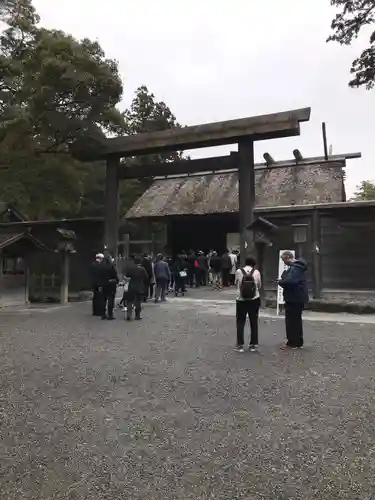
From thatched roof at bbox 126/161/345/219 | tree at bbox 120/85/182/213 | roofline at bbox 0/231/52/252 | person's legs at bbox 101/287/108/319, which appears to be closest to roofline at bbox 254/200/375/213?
person's legs at bbox 101/287/108/319

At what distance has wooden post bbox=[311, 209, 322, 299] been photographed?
14.0 m

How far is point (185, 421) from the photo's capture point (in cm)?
472

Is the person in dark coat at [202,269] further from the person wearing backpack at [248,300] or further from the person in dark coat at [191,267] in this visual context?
the person wearing backpack at [248,300]

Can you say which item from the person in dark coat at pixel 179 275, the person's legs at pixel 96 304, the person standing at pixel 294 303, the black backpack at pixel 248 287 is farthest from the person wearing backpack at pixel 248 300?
the person in dark coat at pixel 179 275

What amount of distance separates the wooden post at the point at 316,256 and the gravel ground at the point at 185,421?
5182mm

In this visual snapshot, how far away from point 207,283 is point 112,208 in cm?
704

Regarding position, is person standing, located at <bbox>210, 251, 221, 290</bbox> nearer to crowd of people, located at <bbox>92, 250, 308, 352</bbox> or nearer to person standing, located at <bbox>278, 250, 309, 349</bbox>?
crowd of people, located at <bbox>92, 250, 308, 352</bbox>

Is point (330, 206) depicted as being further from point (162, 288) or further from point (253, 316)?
point (253, 316)

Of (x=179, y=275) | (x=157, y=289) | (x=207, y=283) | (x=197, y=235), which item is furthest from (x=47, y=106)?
(x=197, y=235)

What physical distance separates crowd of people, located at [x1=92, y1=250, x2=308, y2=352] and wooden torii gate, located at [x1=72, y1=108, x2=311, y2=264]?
99.8 inches

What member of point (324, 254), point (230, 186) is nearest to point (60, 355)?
point (324, 254)

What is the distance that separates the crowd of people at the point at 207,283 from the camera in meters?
8.16

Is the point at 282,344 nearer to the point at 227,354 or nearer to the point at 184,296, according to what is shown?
the point at 227,354

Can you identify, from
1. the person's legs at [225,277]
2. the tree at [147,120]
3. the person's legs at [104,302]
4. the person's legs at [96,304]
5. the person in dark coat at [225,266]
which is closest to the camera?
the person's legs at [104,302]
